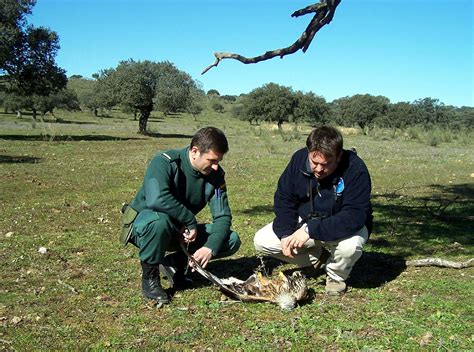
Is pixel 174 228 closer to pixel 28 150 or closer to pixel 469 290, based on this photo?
pixel 469 290

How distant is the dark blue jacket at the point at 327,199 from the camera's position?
426cm

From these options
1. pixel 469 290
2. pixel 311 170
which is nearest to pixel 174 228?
pixel 311 170

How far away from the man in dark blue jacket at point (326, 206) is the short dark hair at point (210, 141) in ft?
2.33

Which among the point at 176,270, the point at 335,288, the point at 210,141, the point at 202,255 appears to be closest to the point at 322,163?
the point at 210,141

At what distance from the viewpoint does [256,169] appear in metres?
14.4

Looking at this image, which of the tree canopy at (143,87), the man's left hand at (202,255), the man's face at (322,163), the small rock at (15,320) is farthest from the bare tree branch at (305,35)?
the tree canopy at (143,87)

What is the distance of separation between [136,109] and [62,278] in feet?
100

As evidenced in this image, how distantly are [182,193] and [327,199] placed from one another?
1295 mm

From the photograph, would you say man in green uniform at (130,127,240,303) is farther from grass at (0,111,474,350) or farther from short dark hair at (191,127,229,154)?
grass at (0,111,474,350)

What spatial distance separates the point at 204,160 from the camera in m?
4.18

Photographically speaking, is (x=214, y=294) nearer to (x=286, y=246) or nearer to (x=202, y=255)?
(x=202, y=255)

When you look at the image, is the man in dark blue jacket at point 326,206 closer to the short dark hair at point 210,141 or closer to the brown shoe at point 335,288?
the brown shoe at point 335,288

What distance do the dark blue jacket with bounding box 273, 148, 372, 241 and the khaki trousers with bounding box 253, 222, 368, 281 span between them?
11 centimetres

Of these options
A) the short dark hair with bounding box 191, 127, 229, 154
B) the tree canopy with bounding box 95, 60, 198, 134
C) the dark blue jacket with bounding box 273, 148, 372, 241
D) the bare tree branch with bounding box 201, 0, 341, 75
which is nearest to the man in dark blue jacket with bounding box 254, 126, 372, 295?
the dark blue jacket with bounding box 273, 148, 372, 241
